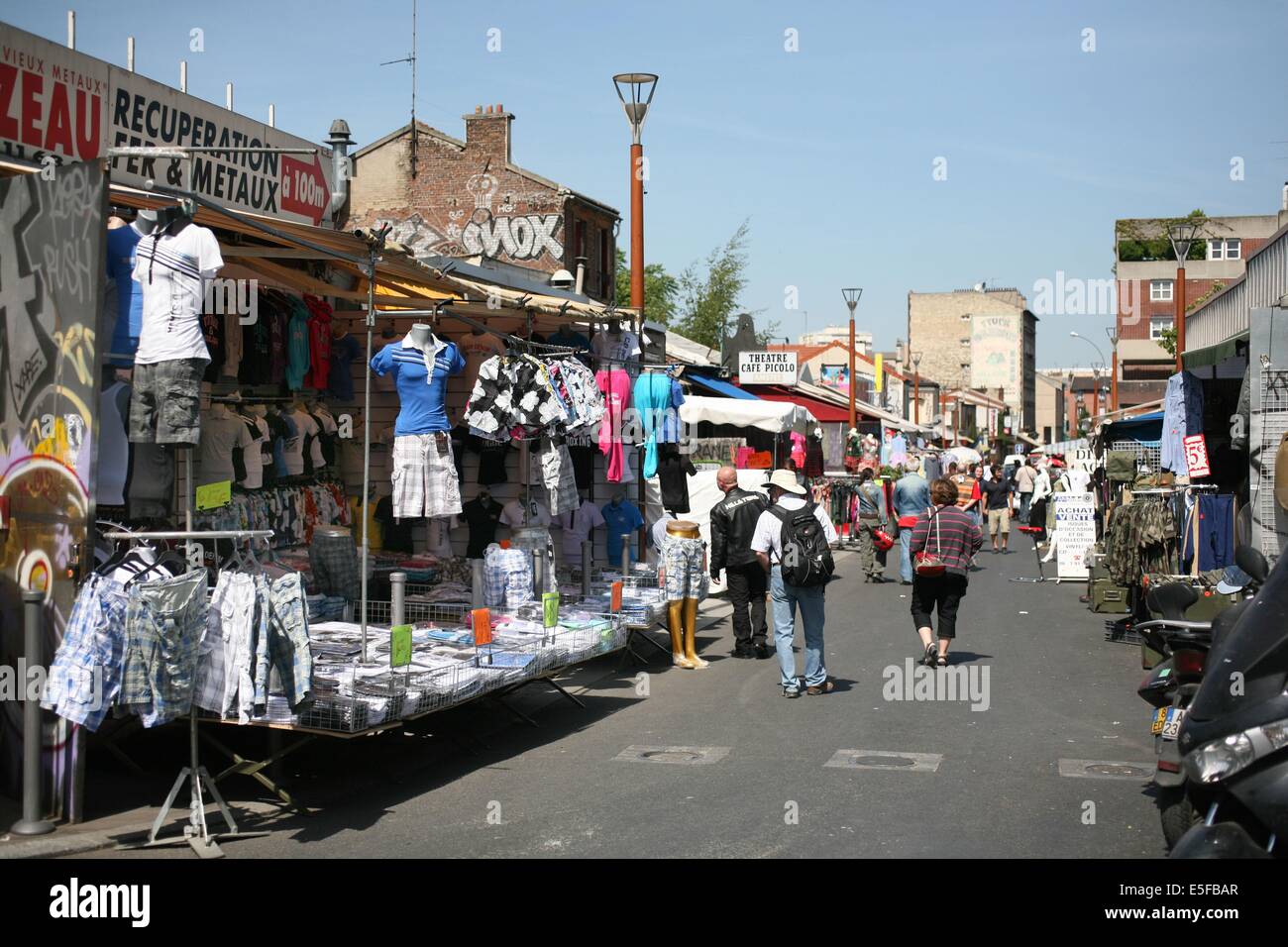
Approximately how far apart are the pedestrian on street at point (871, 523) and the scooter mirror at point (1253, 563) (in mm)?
14202

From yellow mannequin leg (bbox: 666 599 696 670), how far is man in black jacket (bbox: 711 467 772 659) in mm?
791

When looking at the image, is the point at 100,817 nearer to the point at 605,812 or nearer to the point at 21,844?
the point at 21,844

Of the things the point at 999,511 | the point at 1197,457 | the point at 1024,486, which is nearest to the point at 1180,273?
the point at 999,511

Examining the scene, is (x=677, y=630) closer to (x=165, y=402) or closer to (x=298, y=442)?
(x=298, y=442)

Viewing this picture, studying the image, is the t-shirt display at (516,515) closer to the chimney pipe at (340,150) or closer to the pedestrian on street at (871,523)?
the chimney pipe at (340,150)

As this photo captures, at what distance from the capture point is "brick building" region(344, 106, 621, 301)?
37.3m

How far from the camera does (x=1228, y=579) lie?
8828 mm

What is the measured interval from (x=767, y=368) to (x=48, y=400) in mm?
A: 22048

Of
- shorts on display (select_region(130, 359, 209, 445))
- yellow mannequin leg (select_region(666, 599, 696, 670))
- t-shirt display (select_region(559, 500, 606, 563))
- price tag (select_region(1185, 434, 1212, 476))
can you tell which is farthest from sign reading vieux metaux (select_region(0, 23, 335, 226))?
price tag (select_region(1185, 434, 1212, 476))

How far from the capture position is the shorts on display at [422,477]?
409 inches

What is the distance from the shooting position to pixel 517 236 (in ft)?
124

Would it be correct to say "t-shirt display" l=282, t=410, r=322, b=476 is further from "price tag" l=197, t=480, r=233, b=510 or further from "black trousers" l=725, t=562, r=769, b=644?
"black trousers" l=725, t=562, r=769, b=644

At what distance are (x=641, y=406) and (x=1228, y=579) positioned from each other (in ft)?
22.9
